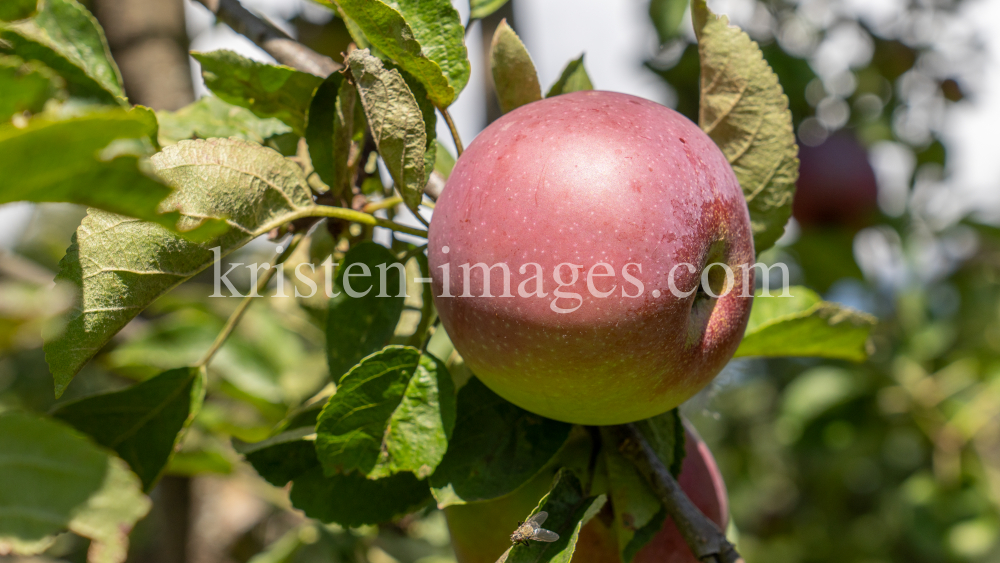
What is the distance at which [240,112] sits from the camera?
833 mm

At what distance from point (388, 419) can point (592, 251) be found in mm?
252

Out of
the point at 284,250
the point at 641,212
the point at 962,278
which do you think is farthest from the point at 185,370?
the point at 962,278

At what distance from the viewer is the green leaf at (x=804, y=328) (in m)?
0.75

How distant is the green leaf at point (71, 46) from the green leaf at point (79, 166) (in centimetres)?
43

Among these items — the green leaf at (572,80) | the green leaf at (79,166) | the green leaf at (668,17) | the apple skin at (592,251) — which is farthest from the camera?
the green leaf at (668,17)

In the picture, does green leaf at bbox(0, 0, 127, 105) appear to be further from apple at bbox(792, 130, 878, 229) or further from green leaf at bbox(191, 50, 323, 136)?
apple at bbox(792, 130, 878, 229)

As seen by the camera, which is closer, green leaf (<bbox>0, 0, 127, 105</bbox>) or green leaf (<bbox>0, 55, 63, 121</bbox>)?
green leaf (<bbox>0, 55, 63, 121</bbox>)

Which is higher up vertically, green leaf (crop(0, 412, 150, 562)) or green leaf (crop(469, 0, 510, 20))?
green leaf (crop(469, 0, 510, 20))

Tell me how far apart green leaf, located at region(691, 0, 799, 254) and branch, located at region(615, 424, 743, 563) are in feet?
0.94

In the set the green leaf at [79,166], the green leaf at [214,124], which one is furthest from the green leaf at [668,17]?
the green leaf at [79,166]

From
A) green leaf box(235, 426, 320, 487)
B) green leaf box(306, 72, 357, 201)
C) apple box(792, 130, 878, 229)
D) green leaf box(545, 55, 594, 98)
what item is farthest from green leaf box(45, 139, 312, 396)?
apple box(792, 130, 878, 229)

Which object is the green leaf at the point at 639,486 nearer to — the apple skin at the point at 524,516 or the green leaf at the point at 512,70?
the apple skin at the point at 524,516

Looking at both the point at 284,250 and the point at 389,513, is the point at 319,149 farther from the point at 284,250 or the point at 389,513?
the point at 389,513

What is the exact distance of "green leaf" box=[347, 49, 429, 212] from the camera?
60cm
